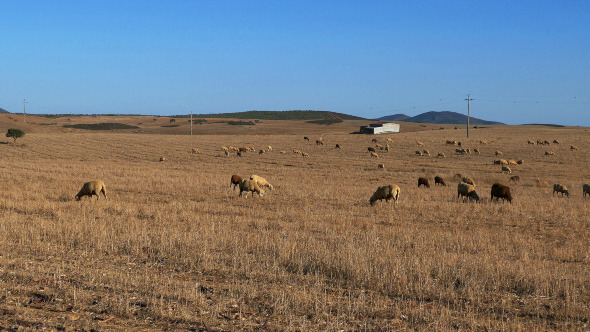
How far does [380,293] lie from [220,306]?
2.41m

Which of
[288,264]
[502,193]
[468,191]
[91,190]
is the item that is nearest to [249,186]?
[91,190]

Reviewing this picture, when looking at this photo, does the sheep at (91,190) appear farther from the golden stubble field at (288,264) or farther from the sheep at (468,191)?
the sheep at (468,191)

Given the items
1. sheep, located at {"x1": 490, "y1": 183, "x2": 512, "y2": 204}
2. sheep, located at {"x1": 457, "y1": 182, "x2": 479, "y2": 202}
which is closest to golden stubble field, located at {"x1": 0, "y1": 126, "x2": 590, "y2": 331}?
sheep, located at {"x1": 490, "y1": 183, "x2": 512, "y2": 204}

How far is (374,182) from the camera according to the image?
28328 millimetres

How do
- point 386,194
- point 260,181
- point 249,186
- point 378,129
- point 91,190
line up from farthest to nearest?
point 378,129 < point 260,181 < point 249,186 < point 386,194 < point 91,190

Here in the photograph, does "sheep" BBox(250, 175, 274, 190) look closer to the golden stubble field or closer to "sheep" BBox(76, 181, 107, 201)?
the golden stubble field

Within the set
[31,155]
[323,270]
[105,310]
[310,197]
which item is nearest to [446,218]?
[310,197]

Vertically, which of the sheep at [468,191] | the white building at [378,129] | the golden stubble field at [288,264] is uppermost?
the white building at [378,129]

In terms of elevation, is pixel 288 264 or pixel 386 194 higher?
pixel 386 194

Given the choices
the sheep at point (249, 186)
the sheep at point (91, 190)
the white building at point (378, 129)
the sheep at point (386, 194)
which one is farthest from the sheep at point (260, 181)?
the white building at point (378, 129)

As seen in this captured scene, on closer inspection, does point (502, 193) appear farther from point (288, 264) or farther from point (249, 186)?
point (288, 264)

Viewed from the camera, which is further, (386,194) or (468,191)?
(468,191)

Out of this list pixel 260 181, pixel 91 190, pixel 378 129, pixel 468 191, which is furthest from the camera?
pixel 378 129

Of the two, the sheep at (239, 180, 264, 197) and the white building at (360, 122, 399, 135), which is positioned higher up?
the white building at (360, 122, 399, 135)
